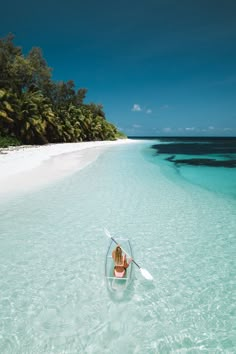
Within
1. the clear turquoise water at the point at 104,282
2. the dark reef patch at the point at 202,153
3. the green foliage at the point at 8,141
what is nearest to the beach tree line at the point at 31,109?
the green foliage at the point at 8,141

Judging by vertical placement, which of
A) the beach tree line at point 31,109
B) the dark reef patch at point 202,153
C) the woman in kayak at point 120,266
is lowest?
the dark reef patch at point 202,153

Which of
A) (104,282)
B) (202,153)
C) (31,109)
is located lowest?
(202,153)

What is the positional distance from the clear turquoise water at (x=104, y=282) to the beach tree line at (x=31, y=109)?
89.0ft

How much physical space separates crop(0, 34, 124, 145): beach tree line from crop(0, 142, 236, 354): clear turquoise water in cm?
2713

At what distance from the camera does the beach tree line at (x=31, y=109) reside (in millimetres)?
35875

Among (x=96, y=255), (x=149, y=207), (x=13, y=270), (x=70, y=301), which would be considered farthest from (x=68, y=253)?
(x=149, y=207)

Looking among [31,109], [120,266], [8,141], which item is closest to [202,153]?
[31,109]

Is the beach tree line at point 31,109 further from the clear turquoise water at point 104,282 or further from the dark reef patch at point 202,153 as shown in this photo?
the clear turquoise water at point 104,282

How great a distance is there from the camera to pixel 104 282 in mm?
5535

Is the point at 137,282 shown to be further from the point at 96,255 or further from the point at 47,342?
the point at 47,342

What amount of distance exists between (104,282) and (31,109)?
36.9 m

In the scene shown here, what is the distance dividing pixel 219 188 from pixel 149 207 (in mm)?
Result: 6784

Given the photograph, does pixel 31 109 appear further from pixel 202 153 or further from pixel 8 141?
pixel 202 153

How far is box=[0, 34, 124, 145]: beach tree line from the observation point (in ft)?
118
